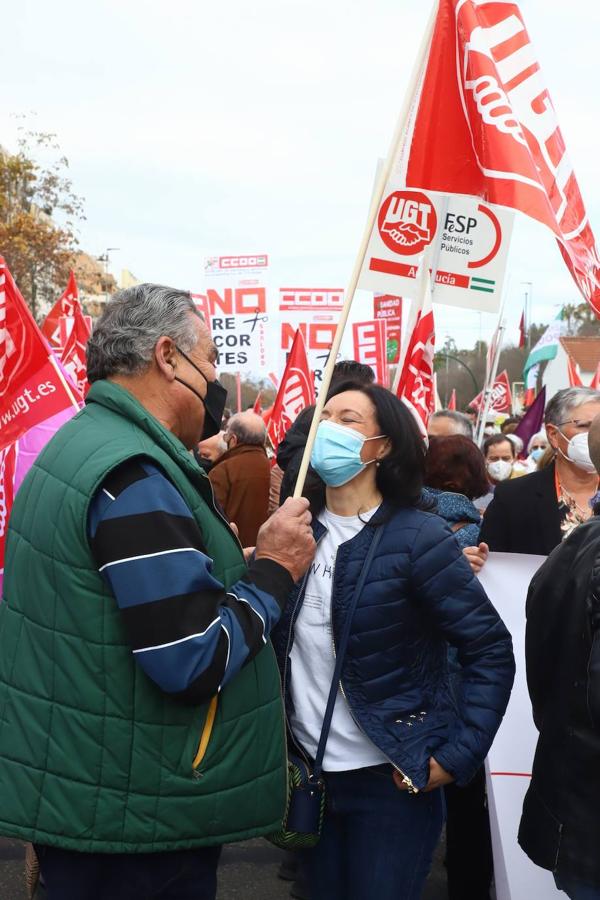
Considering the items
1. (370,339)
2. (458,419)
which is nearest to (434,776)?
(458,419)

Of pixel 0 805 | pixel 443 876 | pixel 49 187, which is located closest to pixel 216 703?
pixel 0 805

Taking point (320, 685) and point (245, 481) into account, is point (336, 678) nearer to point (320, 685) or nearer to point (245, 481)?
point (320, 685)

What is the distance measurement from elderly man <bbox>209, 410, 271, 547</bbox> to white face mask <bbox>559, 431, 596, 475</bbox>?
2619 millimetres

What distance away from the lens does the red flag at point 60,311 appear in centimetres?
961

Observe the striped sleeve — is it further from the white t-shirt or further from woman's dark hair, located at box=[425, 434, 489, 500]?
woman's dark hair, located at box=[425, 434, 489, 500]

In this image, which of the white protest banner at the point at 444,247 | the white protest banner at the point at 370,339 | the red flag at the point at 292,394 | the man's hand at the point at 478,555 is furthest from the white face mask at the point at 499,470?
the man's hand at the point at 478,555

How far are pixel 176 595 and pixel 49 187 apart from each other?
94.3 ft

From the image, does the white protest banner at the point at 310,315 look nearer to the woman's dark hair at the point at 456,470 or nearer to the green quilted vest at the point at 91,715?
the woman's dark hair at the point at 456,470

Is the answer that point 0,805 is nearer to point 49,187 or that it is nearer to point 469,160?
point 469,160

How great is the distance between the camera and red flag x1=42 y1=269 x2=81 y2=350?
9.61m

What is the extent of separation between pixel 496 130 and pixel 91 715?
2264 millimetres

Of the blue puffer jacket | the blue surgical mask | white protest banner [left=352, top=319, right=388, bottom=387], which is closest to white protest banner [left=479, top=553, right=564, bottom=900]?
the blue puffer jacket

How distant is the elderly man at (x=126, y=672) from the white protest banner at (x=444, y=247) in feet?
20.1

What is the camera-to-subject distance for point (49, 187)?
1127 inches
